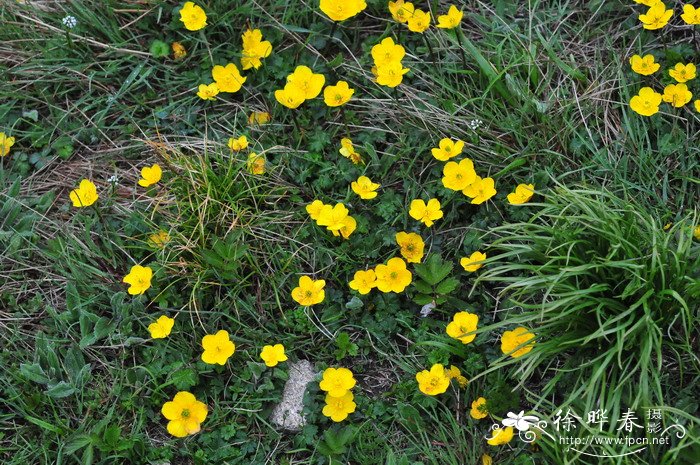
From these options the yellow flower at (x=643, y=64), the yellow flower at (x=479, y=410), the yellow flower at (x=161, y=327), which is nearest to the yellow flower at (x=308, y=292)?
the yellow flower at (x=161, y=327)

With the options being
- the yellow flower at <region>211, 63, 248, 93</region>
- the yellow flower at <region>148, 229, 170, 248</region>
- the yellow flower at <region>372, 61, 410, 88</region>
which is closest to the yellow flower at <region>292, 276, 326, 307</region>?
the yellow flower at <region>148, 229, 170, 248</region>

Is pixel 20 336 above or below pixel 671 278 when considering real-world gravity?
below

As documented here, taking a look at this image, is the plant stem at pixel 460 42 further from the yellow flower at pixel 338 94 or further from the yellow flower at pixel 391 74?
the yellow flower at pixel 338 94

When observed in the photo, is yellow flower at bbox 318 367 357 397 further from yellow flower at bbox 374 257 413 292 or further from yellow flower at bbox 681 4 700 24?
yellow flower at bbox 681 4 700 24

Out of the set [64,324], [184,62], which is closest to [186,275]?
[64,324]

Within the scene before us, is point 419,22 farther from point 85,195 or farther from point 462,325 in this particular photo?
point 85,195

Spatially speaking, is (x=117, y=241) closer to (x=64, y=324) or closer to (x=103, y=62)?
(x=64, y=324)
